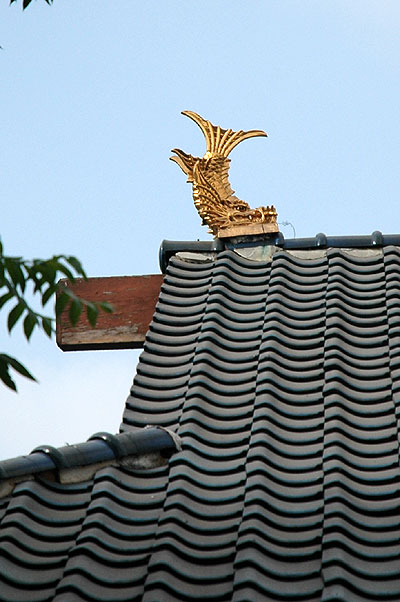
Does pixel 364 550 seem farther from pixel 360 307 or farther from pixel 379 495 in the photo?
pixel 360 307

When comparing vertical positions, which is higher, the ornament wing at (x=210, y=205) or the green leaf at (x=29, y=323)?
the green leaf at (x=29, y=323)

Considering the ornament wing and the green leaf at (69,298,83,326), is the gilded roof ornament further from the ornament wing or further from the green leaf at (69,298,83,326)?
the green leaf at (69,298,83,326)

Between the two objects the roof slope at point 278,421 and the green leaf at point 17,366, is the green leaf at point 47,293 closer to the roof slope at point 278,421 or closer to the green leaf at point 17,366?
the green leaf at point 17,366

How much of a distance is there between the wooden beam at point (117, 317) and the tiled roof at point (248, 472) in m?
0.50

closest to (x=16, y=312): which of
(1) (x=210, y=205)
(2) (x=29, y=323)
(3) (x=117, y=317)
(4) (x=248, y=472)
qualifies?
(2) (x=29, y=323)

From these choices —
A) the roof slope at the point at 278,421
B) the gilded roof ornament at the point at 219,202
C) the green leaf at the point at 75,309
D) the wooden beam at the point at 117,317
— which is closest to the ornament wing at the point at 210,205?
the gilded roof ornament at the point at 219,202

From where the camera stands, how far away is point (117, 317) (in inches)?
291

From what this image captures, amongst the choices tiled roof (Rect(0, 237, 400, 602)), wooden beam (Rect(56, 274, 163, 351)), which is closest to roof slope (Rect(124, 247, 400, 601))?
tiled roof (Rect(0, 237, 400, 602))

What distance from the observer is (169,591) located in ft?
12.8

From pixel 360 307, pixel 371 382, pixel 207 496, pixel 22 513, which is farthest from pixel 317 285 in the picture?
pixel 22 513

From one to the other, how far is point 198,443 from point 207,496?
467 millimetres

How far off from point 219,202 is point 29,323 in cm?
446

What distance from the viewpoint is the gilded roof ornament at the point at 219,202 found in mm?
7402

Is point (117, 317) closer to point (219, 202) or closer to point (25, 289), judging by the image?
point (219, 202)
